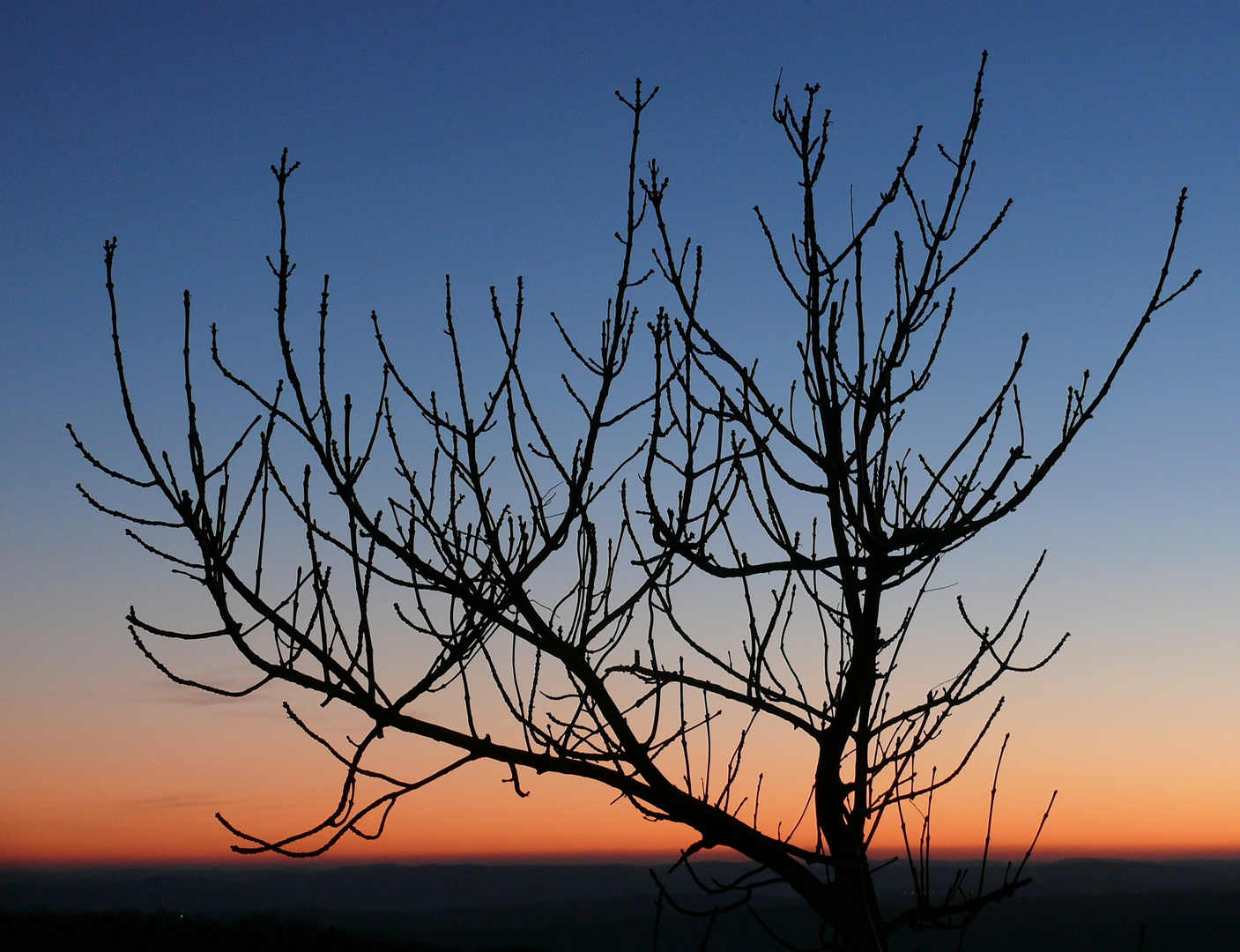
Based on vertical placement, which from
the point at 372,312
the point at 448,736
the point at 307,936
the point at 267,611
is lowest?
the point at 307,936

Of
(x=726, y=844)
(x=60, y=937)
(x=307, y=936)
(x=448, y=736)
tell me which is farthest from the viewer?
(x=307, y=936)

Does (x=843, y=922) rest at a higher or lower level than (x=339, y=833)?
lower

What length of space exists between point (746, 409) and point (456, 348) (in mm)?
999

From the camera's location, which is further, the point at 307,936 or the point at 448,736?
the point at 307,936

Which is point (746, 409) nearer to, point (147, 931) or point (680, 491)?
point (680, 491)

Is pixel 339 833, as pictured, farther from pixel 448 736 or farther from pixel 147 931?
pixel 147 931

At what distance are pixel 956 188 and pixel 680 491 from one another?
4.70 feet

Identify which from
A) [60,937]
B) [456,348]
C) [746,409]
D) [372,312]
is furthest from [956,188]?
[60,937]

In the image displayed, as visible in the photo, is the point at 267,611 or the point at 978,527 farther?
the point at 978,527

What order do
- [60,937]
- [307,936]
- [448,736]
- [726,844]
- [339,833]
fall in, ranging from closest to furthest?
[339,833] → [448,736] → [726,844] → [60,937] → [307,936]

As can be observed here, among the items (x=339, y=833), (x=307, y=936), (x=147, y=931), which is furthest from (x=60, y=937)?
(x=339, y=833)

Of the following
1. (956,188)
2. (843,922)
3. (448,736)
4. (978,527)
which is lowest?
(843,922)

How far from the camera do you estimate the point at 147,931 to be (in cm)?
3744

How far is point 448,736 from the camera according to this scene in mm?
3164
